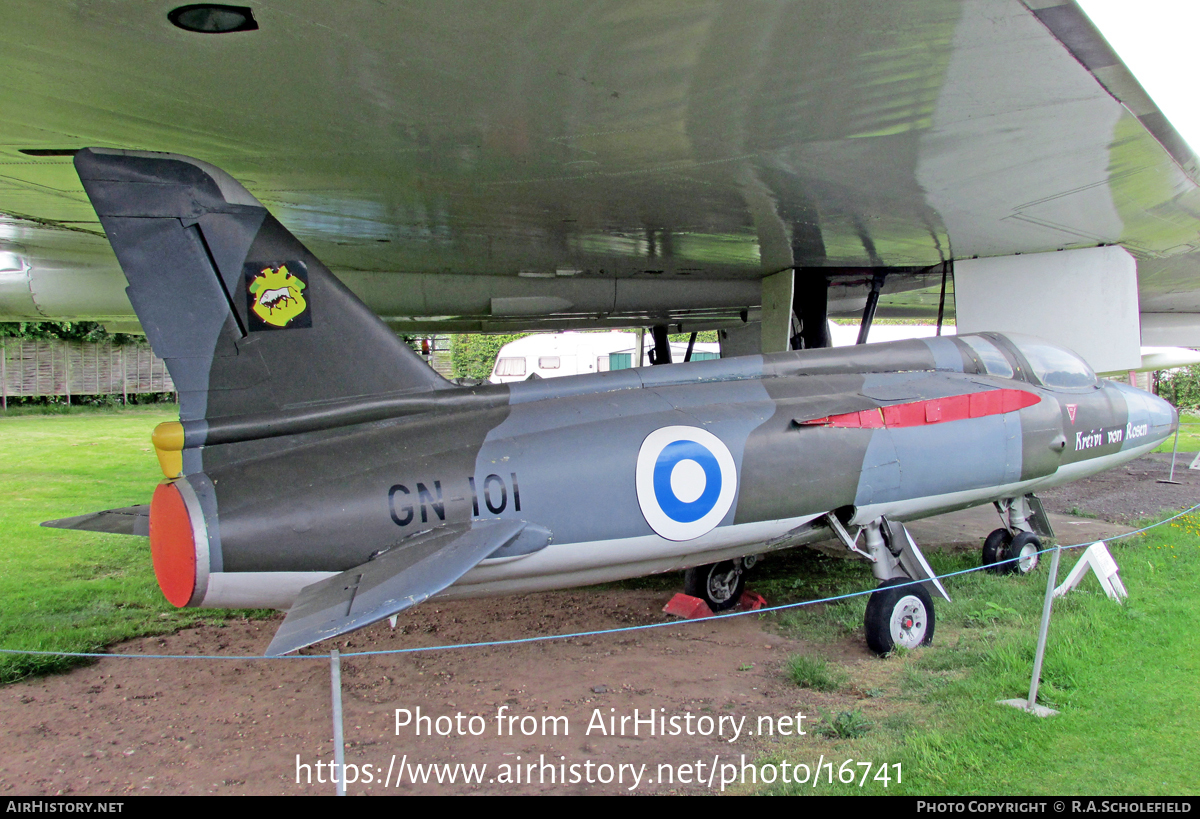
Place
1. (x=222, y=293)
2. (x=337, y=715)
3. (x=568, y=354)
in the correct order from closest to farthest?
(x=337, y=715)
(x=222, y=293)
(x=568, y=354)

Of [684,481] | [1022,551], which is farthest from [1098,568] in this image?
[684,481]

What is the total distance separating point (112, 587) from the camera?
7609 mm

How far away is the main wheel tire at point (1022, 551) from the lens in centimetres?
723

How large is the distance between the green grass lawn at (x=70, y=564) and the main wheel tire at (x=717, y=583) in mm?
4424

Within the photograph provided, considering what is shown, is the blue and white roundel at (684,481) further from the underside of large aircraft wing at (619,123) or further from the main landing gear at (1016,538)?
the main landing gear at (1016,538)

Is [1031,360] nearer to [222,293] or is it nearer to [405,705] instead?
[405,705]

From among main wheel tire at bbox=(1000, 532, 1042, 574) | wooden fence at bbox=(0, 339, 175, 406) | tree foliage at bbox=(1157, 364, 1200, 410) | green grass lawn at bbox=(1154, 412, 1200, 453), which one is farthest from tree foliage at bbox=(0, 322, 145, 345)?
tree foliage at bbox=(1157, 364, 1200, 410)

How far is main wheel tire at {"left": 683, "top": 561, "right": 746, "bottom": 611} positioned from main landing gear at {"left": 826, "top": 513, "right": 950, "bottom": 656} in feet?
4.78

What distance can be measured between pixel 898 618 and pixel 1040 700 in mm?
1255

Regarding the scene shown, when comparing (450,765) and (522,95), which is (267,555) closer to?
(450,765)

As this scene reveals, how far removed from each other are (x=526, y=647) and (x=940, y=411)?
3.85 metres

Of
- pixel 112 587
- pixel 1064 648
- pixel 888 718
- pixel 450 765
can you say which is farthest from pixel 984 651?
pixel 112 587

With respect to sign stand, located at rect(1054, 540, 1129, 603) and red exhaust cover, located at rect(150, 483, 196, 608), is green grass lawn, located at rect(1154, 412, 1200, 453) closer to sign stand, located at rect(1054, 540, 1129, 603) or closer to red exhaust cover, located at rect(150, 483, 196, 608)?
sign stand, located at rect(1054, 540, 1129, 603)

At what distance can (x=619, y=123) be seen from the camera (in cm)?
415
